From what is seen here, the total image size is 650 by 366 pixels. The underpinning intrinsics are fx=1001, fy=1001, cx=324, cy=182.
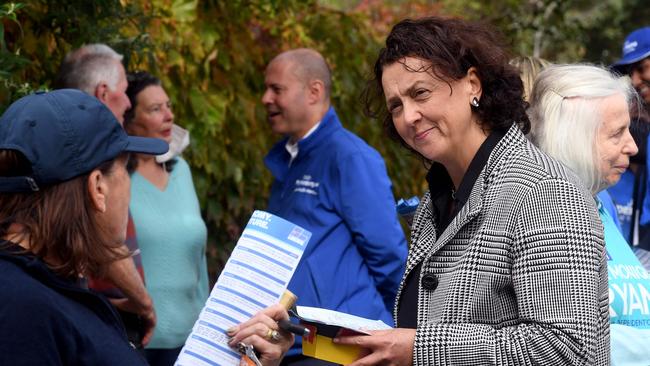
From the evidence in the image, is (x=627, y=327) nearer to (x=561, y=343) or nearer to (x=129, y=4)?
(x=561, y=343)

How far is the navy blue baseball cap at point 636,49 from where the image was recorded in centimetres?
528

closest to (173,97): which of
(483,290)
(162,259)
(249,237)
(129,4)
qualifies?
(129,4)

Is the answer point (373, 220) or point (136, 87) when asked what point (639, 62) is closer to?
point (373, 220)

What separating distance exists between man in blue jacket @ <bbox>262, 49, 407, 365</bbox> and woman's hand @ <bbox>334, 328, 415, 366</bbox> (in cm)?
190

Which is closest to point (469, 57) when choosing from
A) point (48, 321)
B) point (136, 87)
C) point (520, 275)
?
point (520, 275)

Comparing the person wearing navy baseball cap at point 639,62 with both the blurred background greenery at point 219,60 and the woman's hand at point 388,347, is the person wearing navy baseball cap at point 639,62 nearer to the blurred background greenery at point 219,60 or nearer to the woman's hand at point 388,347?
the blurred background greenery at point 219,60

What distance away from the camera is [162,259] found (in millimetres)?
4562

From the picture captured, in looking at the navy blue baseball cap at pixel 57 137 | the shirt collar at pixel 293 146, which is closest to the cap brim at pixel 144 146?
the navy blue baseball cap at pixel 57 137

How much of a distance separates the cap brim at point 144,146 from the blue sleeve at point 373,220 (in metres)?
1.84

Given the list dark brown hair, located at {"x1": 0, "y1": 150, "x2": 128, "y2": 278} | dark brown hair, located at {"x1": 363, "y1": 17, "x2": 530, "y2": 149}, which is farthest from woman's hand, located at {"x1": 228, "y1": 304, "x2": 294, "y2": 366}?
dark brown hair, located at {"x1": 363, "y1": 17, "x2": 530, "y2": 149}

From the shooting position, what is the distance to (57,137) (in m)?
2.27

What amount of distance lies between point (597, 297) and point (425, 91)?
68 centimetres

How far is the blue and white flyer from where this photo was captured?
262 cm

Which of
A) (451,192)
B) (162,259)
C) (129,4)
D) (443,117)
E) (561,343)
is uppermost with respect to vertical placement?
(129,4)
